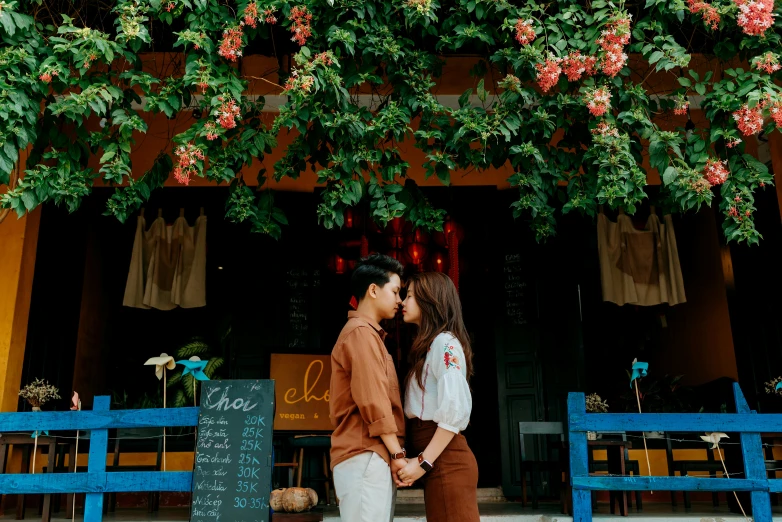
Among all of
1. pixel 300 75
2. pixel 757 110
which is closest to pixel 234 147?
pixel 300 75

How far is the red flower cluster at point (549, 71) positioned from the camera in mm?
4875

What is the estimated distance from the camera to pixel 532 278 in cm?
844

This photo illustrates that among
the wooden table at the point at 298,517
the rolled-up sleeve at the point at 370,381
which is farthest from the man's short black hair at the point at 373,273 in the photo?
the wooden table at the point at 298,517

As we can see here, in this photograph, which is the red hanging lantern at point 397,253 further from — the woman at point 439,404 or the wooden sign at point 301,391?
the woman at point 439,404

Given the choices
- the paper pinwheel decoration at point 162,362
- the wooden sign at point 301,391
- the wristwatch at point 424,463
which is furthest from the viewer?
the wooden sign at point 301,391

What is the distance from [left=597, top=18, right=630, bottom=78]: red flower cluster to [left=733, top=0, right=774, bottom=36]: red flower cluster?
2.57 ft

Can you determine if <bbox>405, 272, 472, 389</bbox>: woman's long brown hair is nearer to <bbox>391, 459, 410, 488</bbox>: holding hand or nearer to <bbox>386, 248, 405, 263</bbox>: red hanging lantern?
<bbox>391, 459, 410, 488</bbox>: holding hand

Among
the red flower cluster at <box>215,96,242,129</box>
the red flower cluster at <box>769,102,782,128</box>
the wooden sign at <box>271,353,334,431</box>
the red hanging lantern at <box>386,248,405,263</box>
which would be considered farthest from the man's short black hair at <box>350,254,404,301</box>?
the red hanging lantern at <box>386,248,405,263</box>

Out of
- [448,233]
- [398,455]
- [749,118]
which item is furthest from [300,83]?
[448,233]

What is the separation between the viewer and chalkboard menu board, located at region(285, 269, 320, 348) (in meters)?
8.36

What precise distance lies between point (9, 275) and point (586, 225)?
6.46 metres

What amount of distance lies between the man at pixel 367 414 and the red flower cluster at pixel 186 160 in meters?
1.84

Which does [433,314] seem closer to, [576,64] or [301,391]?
[576,64]

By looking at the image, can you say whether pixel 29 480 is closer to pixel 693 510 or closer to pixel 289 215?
pixel 289 215
